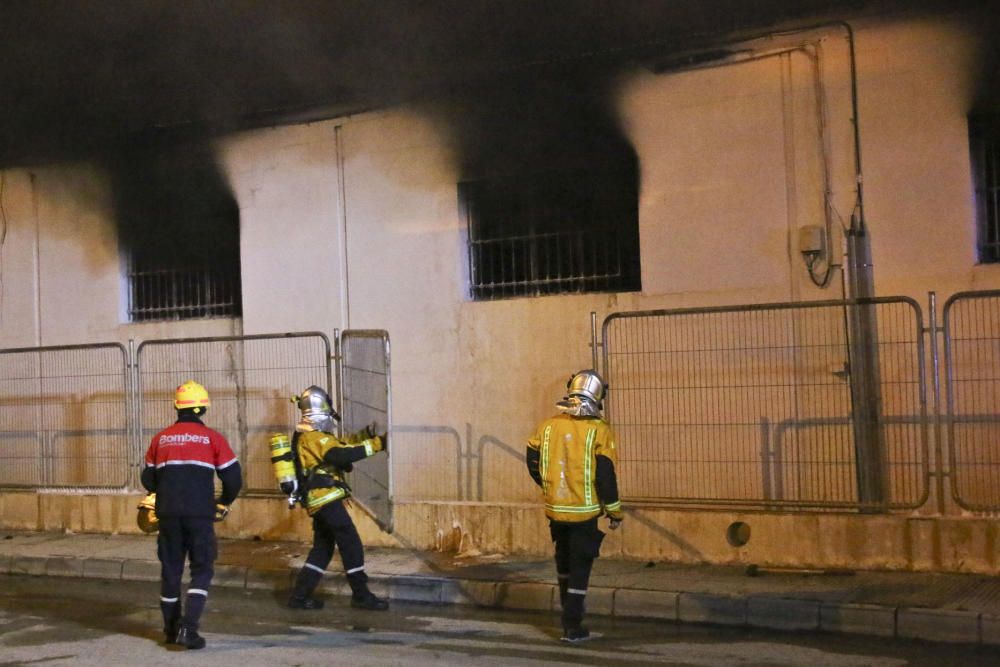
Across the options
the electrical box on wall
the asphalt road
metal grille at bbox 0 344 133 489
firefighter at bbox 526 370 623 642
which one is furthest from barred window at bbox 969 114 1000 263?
metal grille at bbox 0 344 133 489

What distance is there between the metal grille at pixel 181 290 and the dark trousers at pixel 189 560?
18.7 ft

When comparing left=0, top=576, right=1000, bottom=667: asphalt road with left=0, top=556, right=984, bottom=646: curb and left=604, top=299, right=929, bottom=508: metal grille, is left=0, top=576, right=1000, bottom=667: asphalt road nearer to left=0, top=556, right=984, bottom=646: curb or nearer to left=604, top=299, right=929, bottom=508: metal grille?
left=0, top=556, right=984, bottom=646: curb

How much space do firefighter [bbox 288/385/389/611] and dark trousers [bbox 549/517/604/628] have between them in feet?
5.89

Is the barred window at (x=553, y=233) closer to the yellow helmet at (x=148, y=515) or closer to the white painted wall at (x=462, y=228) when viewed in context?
the white painted wall at (x=462, y=228)

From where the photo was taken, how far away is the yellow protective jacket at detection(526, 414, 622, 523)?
7.39 meters

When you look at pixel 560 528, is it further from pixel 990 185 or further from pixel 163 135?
pixel 163 135

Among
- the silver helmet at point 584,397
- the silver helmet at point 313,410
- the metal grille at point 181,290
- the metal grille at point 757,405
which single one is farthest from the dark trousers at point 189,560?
the metal grille at point 181,290

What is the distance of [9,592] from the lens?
1036cm

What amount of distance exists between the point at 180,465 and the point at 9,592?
3895 mm

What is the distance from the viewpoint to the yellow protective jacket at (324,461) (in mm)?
8695

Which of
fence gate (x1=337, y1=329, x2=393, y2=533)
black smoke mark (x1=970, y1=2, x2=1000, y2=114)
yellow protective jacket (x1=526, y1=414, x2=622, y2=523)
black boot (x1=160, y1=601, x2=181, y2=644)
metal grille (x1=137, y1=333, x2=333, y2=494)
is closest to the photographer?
yellow protective jacket (x1=526, y1=414, x2=622, y2=523)

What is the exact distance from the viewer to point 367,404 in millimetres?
10766

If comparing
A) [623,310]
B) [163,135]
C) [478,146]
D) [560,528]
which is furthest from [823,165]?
[163,135]

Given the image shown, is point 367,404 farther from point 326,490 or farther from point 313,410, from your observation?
point 326,490
